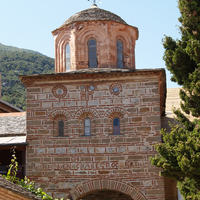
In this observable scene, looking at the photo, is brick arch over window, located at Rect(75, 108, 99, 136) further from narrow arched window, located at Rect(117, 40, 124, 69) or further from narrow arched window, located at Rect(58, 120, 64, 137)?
narrow arched window, located at Rect(117, 40, 124, 69)

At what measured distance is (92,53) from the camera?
48.5 feet

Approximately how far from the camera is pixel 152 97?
1340 cm

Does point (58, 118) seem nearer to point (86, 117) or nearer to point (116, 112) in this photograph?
point (86, 117)

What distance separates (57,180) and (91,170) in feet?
4.02

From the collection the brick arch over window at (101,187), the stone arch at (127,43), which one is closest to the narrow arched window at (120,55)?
the stone arch at (127,43)

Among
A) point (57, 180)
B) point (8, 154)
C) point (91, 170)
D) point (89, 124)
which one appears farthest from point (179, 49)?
point (8, 154)

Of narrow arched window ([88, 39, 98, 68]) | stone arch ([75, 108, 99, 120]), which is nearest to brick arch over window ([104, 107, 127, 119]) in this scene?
stone arch ([75, 108, 99, 120])

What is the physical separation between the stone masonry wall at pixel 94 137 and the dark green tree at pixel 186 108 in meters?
1.71

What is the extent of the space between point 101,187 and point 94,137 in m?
1.71

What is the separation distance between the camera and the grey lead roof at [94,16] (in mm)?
14750

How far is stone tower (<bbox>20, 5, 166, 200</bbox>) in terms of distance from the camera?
42.5 ft

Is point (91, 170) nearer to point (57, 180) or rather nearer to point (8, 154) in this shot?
point (57, 180)

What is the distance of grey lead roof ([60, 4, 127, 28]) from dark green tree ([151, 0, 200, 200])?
3.70 m

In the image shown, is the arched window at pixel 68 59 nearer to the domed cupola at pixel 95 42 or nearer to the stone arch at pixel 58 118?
the domed cupola at pixel 95 42
